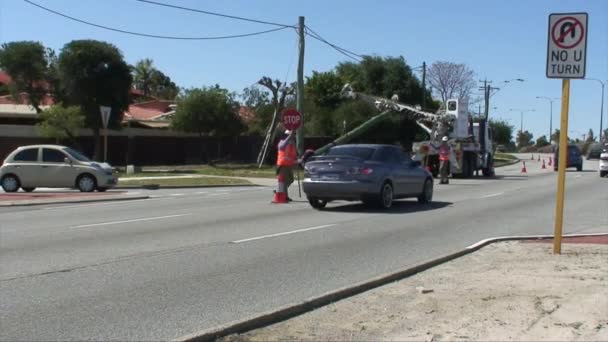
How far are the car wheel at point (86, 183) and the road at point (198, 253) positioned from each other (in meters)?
4.46

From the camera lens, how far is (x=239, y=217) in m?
15.8

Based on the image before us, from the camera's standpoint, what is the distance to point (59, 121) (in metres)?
35.7

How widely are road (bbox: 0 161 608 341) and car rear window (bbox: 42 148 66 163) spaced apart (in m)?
5.07

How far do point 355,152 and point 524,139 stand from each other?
158 m

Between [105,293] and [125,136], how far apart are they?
122ft

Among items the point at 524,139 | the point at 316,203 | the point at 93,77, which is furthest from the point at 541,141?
the point at 316,203

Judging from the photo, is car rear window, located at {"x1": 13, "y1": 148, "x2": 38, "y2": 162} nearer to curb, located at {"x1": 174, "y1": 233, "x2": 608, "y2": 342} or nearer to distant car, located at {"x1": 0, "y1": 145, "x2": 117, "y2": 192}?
distant car, located at {"x1": 0, "y1": 145, "x2": 117, "y2": 192}

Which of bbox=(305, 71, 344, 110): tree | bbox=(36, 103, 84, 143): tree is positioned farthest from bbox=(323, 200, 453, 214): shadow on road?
bbox=(305, 71, 344, 110): tree

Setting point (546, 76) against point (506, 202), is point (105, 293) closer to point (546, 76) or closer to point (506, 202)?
point (546, 76)

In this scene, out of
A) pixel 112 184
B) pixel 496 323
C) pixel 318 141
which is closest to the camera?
A: pixel 496 323

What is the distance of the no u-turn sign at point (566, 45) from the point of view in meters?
9.94

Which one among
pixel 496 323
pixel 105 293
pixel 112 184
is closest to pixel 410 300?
pixel 496 323

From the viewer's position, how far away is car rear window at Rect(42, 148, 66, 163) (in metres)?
24.1

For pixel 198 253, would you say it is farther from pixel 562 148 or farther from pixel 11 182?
pixel 11 182
